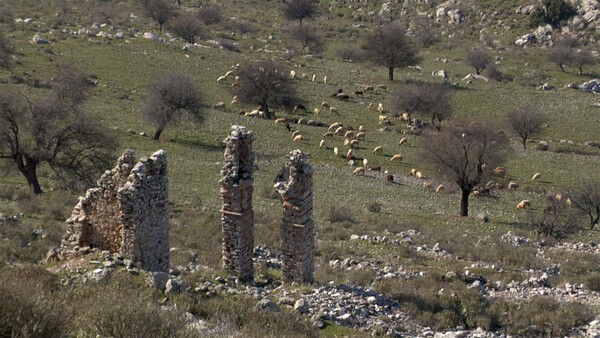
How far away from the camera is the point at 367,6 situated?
101 meters

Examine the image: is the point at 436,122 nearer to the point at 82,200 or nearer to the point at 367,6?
the point at 82,200

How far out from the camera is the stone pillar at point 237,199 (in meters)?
16.3

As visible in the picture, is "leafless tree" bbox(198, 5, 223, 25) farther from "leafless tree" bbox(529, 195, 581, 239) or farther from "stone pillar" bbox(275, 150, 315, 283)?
"stone pillar" bbox(275, 150, 315, 283)

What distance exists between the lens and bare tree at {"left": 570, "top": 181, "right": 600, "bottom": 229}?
31.9m

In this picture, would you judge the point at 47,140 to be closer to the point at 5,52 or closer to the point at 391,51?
the point at 5,52

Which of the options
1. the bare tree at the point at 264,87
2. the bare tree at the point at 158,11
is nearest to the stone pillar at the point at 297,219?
the bare tree at the point at 264,87

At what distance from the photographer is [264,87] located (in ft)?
162

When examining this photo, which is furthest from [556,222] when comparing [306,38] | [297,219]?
[306,38]

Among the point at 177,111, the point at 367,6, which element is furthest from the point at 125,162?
the point at 367,6

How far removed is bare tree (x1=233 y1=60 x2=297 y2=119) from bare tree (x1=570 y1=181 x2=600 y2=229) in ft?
74.2

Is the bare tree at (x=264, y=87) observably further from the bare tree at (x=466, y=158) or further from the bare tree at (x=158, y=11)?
the bare tree at (x=158, y=11)

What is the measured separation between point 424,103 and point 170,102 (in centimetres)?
1845

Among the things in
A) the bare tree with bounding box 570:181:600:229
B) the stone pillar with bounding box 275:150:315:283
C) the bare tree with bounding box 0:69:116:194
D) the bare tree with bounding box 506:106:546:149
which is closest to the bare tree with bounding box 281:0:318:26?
the bare tree with bounding box 506:106:546:149

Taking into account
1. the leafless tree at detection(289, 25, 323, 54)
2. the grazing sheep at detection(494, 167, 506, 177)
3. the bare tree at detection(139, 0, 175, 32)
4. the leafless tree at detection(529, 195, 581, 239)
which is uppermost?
the bare tree at detection(139, 0, 175, 32)
